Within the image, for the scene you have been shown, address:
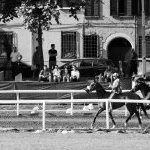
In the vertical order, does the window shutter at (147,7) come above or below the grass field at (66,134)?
above

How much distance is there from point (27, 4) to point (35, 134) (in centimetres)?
2092

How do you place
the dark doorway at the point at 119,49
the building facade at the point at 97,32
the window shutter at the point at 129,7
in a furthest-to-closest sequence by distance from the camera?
the window shutter at the point at 129,7 → the dark doorway at the point at 119,49 → the building facade at the point at 97,32

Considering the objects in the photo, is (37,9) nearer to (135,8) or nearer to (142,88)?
(135,8)

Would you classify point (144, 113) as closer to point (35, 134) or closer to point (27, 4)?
point (35, 134)

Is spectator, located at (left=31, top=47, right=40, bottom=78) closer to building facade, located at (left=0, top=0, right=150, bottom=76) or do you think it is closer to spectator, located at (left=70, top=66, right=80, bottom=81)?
building facade, located at (left=0, top=0, right=150, bottom=76)

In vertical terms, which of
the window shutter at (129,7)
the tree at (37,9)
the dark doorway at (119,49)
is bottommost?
the dark doorway at (119,49)

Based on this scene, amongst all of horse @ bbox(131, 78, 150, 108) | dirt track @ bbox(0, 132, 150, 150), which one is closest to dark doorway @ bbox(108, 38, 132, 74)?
horse @ bbox(131, 78, 150, 108)

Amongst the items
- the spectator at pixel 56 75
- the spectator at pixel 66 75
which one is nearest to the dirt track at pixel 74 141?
the spectator at pixel 56 75

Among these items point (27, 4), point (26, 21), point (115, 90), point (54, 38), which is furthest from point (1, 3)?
point (115, 90)

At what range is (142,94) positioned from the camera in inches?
896

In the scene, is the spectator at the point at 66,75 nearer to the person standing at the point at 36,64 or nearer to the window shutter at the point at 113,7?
the person standing at the point at 36,64

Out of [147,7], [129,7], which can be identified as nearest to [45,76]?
[129,7]

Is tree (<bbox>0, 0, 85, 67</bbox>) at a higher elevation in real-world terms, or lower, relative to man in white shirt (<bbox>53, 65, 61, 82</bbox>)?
higher

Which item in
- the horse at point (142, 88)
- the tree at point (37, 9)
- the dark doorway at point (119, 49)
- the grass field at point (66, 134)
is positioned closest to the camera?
the grass field at point (66, 134)
